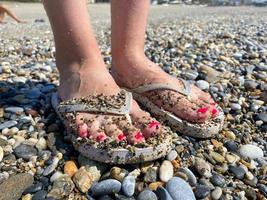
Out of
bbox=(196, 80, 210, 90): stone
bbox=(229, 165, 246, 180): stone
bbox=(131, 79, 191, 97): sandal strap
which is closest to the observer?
bbox=(229, 165, 246, 180): stone

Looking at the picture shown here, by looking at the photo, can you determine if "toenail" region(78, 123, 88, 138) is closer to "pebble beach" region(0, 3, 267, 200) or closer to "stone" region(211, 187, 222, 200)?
"pebble beach" region(0, 3, 267, 200)

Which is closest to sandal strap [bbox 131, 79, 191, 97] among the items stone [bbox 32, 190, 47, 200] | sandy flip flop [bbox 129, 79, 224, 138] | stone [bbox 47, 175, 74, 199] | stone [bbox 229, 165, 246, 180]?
sandy flip flop [bbox 129, 79, 224, 138]

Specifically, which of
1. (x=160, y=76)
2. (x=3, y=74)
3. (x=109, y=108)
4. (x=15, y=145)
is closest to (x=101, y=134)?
(x=109, y=108)

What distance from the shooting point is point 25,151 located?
5.25 ft

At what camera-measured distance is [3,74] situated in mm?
2691

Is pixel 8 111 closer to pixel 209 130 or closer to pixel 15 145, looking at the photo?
pixel 15 145

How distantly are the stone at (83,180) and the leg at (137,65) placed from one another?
1.70 ft

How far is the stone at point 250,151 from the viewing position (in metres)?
1.75

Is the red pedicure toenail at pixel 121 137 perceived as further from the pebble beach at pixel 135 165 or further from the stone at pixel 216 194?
the stone at pixel 216 194

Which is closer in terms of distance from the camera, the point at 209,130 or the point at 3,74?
the point at 209,130

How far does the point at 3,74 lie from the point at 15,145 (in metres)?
1.16

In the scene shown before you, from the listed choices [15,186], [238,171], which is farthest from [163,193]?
[15,186]

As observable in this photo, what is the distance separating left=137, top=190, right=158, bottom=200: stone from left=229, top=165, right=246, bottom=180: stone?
384 millimetres

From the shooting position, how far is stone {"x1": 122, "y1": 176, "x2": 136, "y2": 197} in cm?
140
